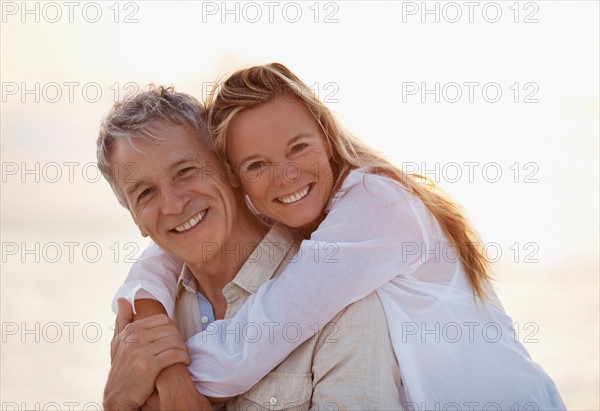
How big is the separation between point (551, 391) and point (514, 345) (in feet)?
0.63

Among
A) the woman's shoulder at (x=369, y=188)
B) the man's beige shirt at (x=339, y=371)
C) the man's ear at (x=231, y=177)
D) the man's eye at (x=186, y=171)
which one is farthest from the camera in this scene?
the man's ear at (x=231, y=177)

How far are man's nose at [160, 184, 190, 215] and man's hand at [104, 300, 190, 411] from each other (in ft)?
1.26

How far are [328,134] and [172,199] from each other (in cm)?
63

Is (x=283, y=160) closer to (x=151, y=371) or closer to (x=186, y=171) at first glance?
(x=186, y=171)

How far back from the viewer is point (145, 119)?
129 inches

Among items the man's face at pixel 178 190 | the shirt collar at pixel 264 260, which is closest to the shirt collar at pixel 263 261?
the shirt collar at pixel 264 260

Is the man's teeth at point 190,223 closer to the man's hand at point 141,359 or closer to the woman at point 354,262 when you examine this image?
the woman at point 354,262

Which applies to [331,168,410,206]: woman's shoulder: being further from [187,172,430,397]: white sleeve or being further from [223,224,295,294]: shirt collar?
[223,224,295,294]: shirt collar

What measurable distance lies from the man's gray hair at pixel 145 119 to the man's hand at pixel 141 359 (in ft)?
1.74

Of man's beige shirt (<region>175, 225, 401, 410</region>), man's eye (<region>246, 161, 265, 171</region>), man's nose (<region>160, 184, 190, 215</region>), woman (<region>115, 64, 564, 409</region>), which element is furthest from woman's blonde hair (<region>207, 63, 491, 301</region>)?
man's beige shirt (<region>175, 225, 401, 410</region>)

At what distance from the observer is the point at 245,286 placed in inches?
129

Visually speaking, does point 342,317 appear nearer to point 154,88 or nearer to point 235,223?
point 235,223

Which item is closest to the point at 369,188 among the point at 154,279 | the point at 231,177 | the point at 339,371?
the point at 231,177

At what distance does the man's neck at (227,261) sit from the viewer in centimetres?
332
